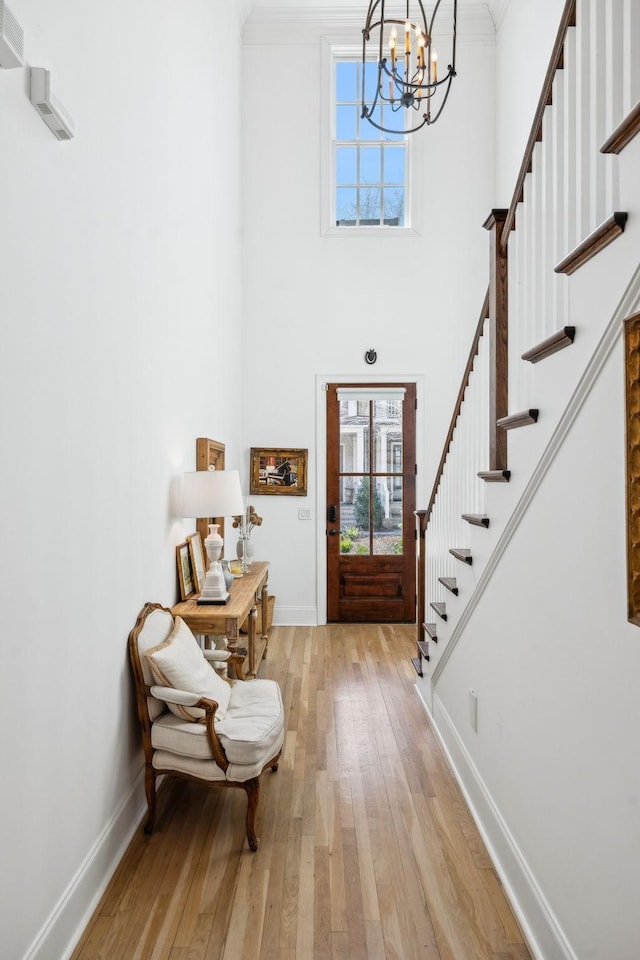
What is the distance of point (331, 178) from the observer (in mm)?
6113

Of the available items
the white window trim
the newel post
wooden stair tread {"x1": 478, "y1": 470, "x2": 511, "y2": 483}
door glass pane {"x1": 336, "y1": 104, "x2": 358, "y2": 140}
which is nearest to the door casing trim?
the white window trim

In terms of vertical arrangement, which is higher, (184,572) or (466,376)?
(466,376)

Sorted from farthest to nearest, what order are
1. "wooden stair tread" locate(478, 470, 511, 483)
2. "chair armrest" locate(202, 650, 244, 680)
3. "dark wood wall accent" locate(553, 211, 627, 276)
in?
"chair armrest" locate(202, 650, 244, 680)
"wooden stair tread" locate(478, 470, 511, 483)
"dark wood wall accent" locate(553, 211, 627, 276)

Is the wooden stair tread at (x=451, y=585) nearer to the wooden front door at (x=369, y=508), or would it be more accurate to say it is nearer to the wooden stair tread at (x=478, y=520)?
the wooden stair tread at (x=478, y=520)

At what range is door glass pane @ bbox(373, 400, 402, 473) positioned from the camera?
6.08 metres

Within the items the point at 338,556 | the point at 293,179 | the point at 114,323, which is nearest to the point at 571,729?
the point at 114,323

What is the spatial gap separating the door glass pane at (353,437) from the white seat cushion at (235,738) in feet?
11.9

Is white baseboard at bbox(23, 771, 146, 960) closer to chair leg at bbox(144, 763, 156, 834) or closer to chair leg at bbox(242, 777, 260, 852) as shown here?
chair leg at bbox(144, 763, 156, 834)

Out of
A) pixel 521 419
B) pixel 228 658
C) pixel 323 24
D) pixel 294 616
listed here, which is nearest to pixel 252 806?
pixel 228 658

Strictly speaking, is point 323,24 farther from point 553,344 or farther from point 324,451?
point 553,344

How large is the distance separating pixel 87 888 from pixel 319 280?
5.25 m

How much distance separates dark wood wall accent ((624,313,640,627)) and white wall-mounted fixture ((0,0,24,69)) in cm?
160

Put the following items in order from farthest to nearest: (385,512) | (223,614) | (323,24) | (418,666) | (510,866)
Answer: (385,512)
(323,24)
(418,666)
(223,614)
(510,866)

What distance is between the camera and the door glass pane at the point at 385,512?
239 inches
